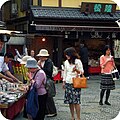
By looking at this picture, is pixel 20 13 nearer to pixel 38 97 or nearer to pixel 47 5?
pixel 47 5

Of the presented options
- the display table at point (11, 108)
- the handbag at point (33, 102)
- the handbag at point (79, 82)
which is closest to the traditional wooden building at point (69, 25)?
the display table at point (11, 108)

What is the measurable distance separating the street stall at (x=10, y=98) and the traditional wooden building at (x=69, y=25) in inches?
316

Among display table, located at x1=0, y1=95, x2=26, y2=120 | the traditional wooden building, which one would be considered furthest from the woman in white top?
the traditional wooden building

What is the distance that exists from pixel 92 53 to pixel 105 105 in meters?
8.81

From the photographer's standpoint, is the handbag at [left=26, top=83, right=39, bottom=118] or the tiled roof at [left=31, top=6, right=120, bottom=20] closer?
the handbag at [left=26, top=83, right=39, bottom=118]

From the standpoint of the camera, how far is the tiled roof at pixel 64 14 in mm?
15625

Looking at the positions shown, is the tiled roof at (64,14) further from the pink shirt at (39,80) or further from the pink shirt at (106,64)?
the pink shirt at (39,80)

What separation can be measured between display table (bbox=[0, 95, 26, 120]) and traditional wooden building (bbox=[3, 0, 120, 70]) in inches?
313

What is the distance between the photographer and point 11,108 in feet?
21.9

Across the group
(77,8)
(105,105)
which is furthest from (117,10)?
(105,105)

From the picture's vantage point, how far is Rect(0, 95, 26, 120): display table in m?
5.87

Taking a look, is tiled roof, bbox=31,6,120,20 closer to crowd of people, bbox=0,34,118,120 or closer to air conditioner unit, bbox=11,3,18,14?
air conditioner unit, bbox=11,3,18,14

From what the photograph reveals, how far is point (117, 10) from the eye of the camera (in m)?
17.2

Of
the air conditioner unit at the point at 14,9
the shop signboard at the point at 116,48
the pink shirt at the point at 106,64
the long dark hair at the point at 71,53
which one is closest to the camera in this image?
the long dark hair at the point at 71,53
